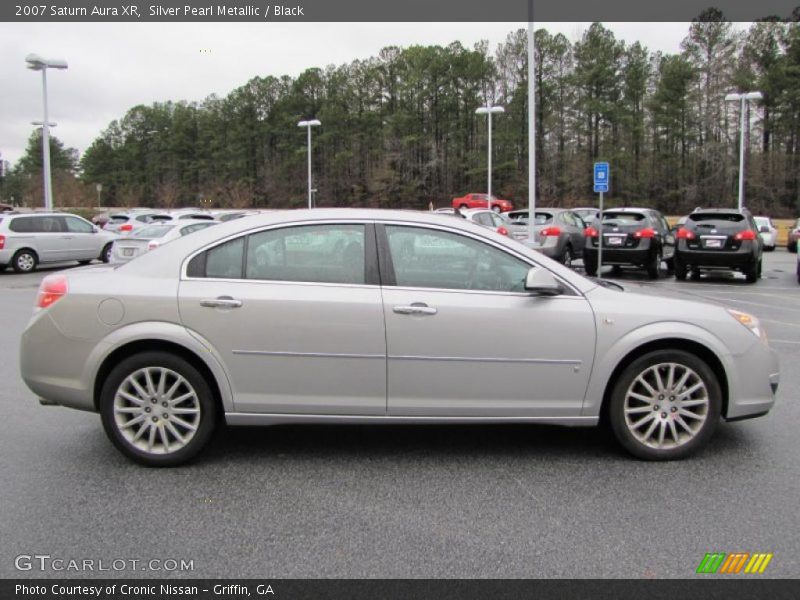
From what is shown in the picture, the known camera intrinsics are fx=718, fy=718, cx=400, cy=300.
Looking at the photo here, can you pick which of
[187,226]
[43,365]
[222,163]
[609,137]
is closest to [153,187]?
[222,163]

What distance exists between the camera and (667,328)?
454cm

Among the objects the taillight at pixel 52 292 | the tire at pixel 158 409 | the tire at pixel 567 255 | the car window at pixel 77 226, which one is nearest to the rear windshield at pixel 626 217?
the tire at pixel 567 255

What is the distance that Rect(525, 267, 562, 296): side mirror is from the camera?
4.41 metres

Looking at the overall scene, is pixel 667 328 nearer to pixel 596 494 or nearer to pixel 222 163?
pixel 596 494

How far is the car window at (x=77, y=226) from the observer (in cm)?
2073

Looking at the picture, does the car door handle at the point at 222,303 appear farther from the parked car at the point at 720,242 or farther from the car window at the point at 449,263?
the parked car at the point at 720,242

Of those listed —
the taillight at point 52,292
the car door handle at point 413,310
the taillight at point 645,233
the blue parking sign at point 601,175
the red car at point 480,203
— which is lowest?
the car door handle at point 413,310

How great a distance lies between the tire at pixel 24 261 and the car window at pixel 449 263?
1837 centimetres

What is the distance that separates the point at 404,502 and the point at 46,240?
19.2 m

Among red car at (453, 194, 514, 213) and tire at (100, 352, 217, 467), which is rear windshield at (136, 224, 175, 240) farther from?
red car at (453, 194, 514, 213)

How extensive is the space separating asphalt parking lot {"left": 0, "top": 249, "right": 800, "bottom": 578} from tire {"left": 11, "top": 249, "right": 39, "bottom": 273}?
53.3 ft

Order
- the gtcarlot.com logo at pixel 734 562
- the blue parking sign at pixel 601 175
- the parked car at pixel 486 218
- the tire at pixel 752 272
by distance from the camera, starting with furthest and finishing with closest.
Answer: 1. the parked car at pixel 486 218
2. the blue parking sign at pixel 601 175
3. the tire at pixel 752 272
4. the gtcarlot.com logo at pixel 734 562

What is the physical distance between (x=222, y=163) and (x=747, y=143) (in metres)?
62.3

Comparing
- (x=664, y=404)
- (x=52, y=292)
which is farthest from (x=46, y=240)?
(x=664, y=404)
